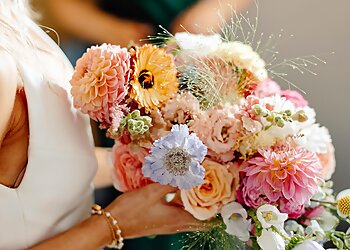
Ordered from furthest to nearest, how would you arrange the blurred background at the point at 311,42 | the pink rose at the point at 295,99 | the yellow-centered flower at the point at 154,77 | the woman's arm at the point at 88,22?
the woman's arm at the point at 88,22 < the blurred background at the point at 311,42 < the pink rose at the point at 295,99 < the yellow-centered flower at the point at 154,77

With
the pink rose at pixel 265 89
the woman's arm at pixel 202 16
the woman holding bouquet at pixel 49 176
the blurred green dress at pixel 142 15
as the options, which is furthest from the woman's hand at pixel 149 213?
the woman's arm at pixel 202 16

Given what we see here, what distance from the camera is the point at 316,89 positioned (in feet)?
5.09

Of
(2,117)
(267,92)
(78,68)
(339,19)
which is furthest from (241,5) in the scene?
(2,117)

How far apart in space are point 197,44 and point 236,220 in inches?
12.5

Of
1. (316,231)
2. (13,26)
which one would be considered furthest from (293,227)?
(13,26)

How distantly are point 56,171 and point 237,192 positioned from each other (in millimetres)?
312

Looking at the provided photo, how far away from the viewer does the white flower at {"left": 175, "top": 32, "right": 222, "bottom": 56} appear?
1.19 metres

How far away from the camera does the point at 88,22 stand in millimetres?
1784

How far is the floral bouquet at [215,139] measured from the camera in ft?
A: 3.39

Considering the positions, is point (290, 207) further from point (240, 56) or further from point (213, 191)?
point (240, 56)

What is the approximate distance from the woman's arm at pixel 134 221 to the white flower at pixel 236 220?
0.26ft

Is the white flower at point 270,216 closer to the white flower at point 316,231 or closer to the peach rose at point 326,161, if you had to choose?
the white flower at point 316,231

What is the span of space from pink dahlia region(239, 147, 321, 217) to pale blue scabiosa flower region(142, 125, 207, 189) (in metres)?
0.09

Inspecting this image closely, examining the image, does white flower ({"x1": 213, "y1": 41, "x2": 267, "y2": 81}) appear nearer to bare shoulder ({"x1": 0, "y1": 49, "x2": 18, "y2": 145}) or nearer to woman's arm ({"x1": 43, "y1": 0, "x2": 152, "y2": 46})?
bare shoulder ({"x1": 0, "y1": 49, "x2": 18, "y2": 145})
